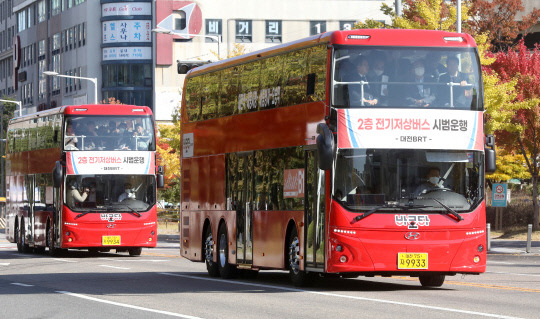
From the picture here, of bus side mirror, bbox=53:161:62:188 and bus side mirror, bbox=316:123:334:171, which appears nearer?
bus side mirror, bbox=316:123:334:171

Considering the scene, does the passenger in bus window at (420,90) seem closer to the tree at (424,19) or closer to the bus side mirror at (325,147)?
the bus side mirror at (325,147)

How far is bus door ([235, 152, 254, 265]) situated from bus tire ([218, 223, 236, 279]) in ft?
2.28

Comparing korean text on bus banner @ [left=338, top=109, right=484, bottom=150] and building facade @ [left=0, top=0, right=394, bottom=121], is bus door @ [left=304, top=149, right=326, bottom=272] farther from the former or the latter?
building facade @ [left=0, top=0, right=394, bottom=121]

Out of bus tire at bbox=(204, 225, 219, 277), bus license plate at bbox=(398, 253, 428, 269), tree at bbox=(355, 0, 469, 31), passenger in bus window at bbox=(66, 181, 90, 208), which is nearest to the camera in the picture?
bus license plate at bbox=(398, 253, 428, 269)

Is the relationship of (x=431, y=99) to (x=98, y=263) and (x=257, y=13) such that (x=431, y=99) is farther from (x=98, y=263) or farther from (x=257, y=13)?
(x=257, y=13)

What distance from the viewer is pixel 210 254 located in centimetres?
2578

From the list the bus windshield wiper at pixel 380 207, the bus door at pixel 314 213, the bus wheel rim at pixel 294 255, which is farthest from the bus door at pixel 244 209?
the bus windshield wiper at pixel 380 207

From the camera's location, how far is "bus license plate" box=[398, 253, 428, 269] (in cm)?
1898

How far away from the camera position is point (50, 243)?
37.5 m

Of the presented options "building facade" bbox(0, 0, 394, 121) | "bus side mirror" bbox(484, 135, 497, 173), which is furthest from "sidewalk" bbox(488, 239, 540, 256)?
"building facade" bbox(0, 0, 394, 121)

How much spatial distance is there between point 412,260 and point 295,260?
8.55 feet

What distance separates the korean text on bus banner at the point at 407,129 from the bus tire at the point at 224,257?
20.4 feet

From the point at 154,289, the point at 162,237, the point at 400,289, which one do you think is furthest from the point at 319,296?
the point at 162,237

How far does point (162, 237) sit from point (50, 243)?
1944 cm
